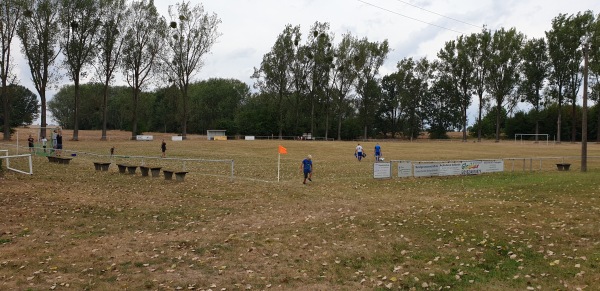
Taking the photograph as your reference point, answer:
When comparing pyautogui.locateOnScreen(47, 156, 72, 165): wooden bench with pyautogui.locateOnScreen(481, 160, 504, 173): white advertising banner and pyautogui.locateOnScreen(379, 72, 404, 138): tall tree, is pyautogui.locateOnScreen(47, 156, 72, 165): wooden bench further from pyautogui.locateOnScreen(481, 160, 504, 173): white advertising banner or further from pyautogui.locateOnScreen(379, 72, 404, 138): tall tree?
pyautogui.locateOnScreen(379, 72, 404, 138): tall tree

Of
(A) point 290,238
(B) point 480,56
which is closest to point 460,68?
(B) point 480,56

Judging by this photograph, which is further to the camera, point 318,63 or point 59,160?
point 318,63

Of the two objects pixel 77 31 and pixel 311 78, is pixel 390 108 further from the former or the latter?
pixel 77 31

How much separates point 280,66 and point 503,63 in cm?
4195

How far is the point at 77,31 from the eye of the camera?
56219mm

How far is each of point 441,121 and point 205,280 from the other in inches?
3899

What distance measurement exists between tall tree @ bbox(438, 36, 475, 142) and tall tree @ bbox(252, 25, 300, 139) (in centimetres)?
3089

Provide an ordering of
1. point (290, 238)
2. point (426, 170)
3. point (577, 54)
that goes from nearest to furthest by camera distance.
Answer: point (290, 238)
point (426, 170)
point (577, 54)

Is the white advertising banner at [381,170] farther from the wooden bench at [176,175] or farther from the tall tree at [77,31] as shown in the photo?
the tall tree at [77,31]

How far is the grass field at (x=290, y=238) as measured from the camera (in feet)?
23.0

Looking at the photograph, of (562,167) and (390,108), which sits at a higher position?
(390,108)

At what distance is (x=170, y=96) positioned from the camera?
8756 centimetres

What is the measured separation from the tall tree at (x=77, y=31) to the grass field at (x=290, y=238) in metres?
45.9

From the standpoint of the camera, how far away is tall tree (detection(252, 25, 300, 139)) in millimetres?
80562
